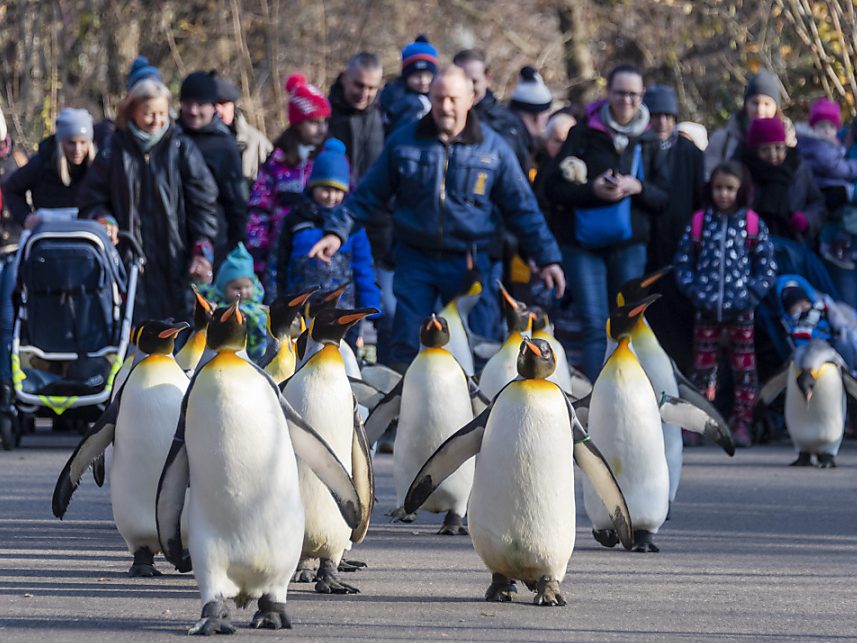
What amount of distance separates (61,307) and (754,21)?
10320mm

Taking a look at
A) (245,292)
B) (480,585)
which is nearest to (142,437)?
(480,585)

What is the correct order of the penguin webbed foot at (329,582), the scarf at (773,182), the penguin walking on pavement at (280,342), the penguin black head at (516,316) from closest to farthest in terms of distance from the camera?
the penguin webbed foot at (329,582) < the penguin walking on pavement at (280,342) < the penguin black head at (516,316) < the scarf at (773,182)

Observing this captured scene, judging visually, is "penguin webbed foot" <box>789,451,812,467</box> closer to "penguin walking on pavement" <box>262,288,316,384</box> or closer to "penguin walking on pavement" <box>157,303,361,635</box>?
"penguin walking on pavement" <box>262,288,316,384</box>

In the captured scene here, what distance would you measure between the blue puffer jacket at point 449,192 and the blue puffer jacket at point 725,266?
75.6 inches

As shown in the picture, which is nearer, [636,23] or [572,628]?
[572,628]

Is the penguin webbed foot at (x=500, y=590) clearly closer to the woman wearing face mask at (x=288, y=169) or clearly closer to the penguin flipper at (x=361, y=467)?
the penguin flipper at (x=361, y=467)

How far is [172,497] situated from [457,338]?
4359mm

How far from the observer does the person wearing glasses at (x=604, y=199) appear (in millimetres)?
10609

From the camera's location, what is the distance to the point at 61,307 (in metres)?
10.3

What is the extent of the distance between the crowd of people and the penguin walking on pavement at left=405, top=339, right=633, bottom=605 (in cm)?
367

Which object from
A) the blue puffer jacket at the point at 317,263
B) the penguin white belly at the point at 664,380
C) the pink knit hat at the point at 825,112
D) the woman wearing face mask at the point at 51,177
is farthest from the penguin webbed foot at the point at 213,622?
the pink knit hat at the point at 825,112

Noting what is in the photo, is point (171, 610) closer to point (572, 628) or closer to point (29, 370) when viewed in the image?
point (572, 628)

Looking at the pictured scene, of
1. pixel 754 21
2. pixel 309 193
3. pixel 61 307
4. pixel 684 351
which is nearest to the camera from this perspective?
pixel 309 193

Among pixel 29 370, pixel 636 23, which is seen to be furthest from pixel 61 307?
pixel 636 23
